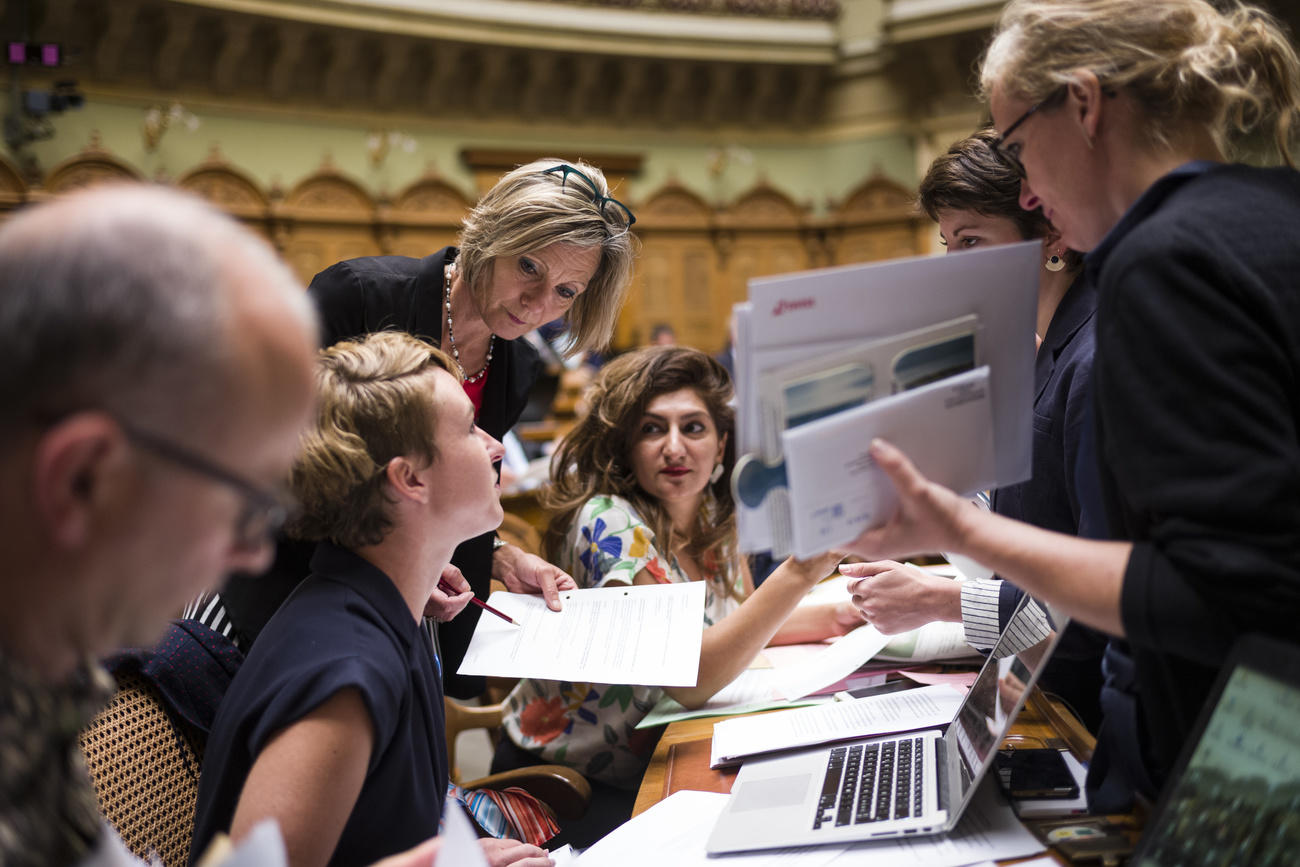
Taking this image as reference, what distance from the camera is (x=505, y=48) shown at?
8617 mm

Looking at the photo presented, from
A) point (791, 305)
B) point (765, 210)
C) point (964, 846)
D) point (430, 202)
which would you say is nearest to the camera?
point (791, 305)

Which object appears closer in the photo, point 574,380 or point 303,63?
point 574,380

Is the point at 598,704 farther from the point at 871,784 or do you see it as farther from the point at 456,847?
the point at 456,847

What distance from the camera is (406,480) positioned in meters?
1.26

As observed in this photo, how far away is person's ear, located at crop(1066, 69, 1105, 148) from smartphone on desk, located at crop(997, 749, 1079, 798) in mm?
713

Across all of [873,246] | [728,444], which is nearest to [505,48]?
[873,246]

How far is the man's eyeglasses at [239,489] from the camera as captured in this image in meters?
0.61

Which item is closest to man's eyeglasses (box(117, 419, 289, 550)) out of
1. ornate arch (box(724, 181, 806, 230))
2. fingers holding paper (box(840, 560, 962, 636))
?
fingers holding paper (box(840, 560, 962, 636))

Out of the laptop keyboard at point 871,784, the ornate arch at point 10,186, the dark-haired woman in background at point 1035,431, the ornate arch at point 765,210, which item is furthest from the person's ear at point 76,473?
the ornate arch at point 765,210

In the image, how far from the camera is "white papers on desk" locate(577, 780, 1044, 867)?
100 centimetres

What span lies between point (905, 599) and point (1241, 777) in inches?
26.9

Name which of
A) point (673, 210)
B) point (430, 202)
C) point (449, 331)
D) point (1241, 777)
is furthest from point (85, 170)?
point (1241, 777)

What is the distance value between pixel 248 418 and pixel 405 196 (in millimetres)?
8272

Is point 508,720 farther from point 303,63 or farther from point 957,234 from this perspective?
point 303,63
